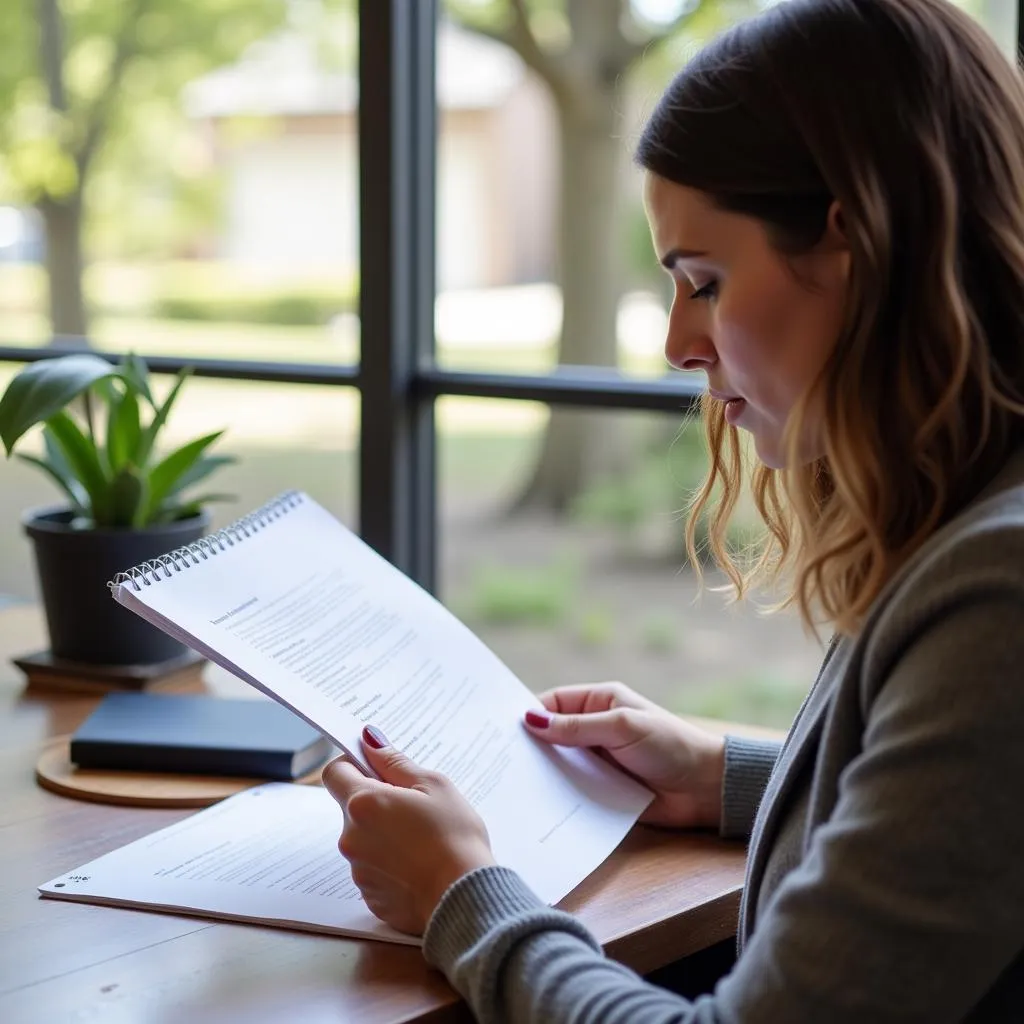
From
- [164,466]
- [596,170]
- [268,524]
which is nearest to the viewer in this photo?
[268,524]

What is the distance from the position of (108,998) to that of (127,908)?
129 mm

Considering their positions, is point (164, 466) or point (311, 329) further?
point (311, 329)

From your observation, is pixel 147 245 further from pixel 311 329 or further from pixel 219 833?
pixel 219 833

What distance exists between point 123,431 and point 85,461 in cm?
5

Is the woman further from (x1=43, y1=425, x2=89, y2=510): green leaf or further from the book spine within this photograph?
(x1=43, y1=425, x2=89, y2=510): green leaf

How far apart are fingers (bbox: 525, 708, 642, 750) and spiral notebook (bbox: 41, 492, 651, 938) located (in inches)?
0.5

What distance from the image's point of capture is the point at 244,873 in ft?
3.44

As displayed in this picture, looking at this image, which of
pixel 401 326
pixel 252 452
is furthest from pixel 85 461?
pixel 252 452

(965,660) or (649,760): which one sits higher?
(965,660)

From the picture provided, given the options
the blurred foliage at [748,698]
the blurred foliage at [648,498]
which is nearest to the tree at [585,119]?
the blurred foliage at [648,498]

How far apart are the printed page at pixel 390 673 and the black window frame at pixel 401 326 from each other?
2.25 feet

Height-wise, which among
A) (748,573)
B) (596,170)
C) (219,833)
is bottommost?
(219,833)

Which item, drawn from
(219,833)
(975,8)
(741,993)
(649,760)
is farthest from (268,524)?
(975,8)

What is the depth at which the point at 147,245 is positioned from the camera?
3.52 m
